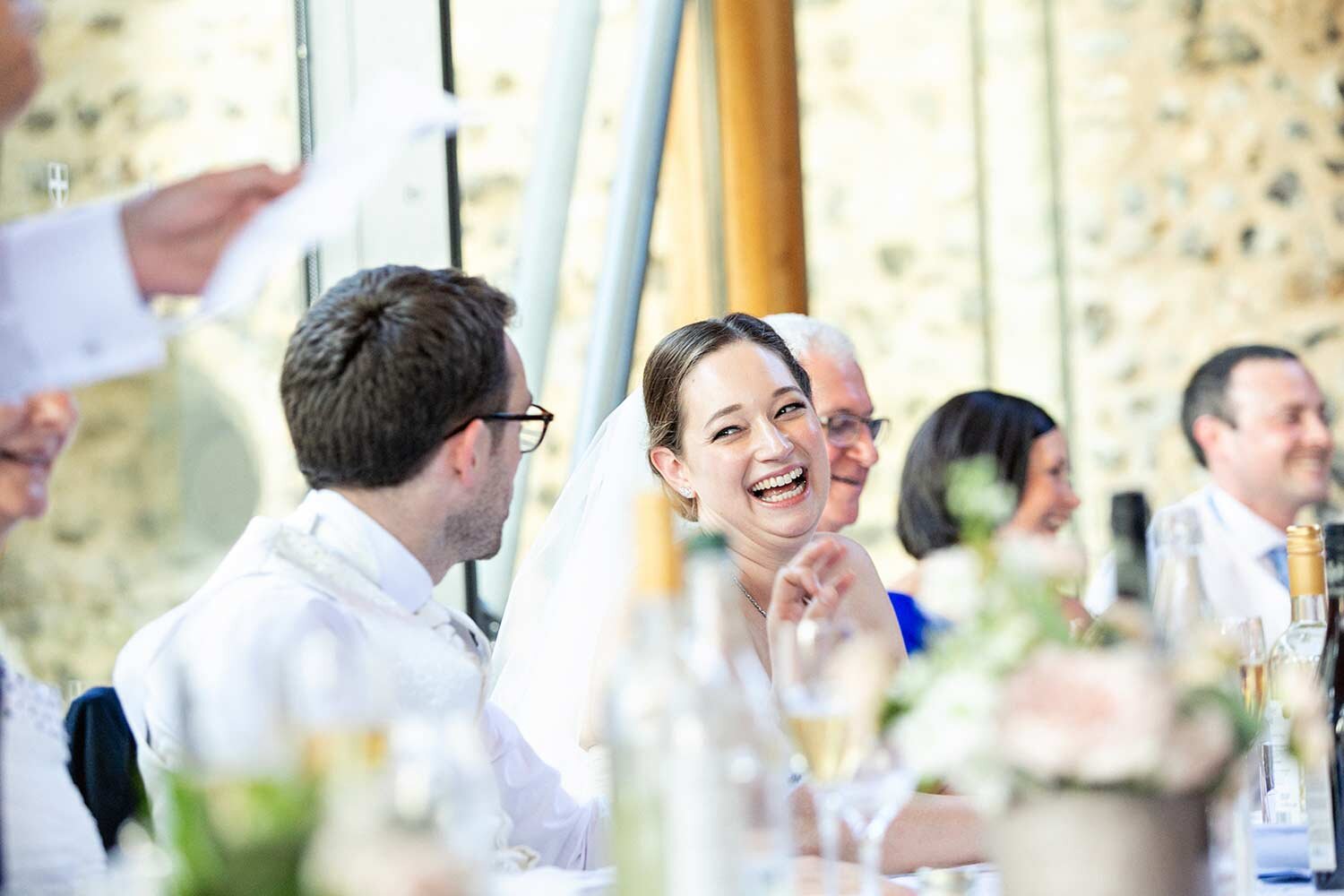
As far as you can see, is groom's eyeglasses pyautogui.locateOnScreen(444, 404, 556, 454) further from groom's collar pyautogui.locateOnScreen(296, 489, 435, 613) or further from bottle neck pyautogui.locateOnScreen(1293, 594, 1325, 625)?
bottle neck pyautogui.locateOnScreen(1293, 594, 1325, 625)

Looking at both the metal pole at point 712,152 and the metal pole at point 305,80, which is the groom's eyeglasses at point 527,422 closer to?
the metal pole at point 305,80

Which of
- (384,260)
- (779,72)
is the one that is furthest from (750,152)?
(384,260)

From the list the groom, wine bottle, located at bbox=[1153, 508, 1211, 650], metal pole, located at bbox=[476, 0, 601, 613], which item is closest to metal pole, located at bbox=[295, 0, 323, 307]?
metal pole, located at bbox=[476, 0, 601, 613]

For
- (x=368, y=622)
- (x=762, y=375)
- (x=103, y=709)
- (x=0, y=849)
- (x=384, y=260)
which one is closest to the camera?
(x=0, y=849)

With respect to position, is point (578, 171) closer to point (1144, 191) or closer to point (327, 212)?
point (1144, 191)

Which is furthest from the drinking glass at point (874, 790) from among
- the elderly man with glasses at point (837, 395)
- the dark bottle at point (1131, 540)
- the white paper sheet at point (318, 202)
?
the elderly man with glasses at point (837, 395)

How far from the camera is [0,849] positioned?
1.31 m

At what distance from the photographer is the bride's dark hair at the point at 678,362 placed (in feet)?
9.87

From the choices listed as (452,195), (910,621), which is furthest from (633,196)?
(910,621)

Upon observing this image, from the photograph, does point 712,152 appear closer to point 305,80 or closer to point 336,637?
point 305,80

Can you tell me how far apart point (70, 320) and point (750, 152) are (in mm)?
3729

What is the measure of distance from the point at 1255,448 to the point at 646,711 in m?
3.87

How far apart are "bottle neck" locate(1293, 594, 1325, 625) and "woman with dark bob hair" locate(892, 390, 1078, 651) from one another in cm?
191

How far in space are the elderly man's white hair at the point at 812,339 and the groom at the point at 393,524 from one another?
1318 mm
